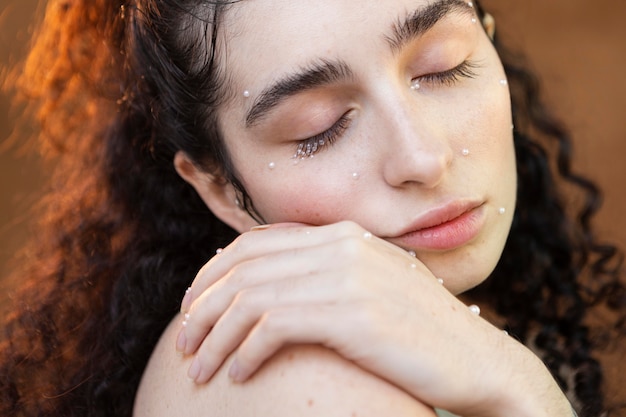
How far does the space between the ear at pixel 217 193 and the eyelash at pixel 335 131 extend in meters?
0.27

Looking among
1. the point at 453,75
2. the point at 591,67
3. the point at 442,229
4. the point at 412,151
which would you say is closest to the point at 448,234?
the point at 442,229

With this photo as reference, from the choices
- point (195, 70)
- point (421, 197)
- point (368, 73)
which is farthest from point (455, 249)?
point (195, 70)

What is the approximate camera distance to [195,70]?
1518mm

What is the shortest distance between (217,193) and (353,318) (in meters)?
0.65

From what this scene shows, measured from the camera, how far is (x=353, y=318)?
1.09 meters

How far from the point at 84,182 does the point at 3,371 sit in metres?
0.49

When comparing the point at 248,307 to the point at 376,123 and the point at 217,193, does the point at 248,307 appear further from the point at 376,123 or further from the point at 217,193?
the point at 217,193

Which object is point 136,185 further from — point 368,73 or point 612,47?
point 612,47

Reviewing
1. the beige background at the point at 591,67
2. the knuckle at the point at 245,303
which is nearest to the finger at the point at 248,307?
A: the knuckle at the point at 245,303

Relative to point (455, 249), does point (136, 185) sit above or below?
above

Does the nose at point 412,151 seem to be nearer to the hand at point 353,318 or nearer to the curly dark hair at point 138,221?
the hand at point 353,318

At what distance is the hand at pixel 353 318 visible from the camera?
3.60ft

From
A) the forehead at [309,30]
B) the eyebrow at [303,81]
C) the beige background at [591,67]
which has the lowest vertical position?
the beige background at [591,67]

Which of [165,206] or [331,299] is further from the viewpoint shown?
[165,206]
